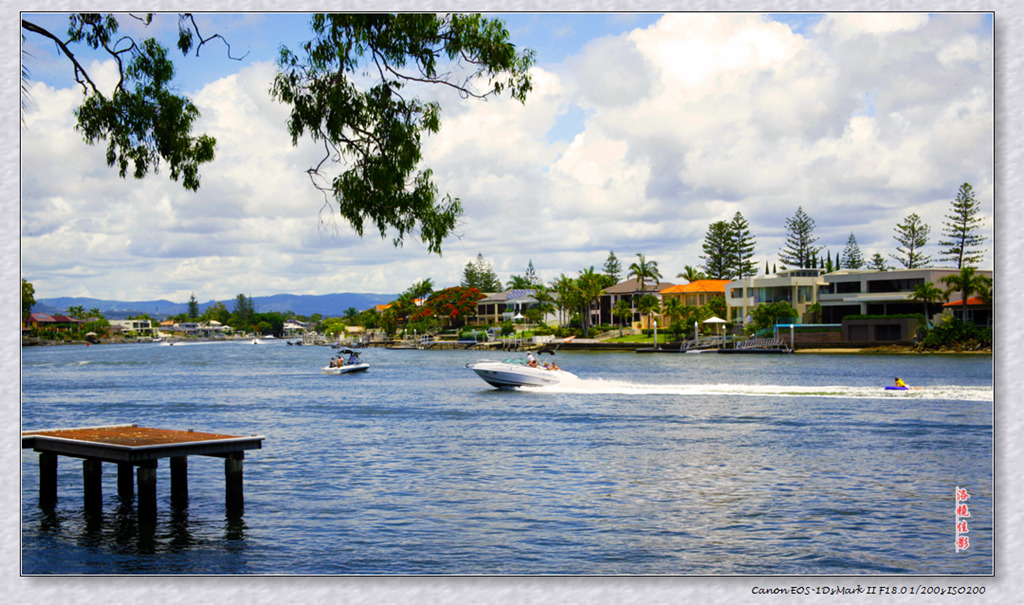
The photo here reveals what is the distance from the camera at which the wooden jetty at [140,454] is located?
1202 cm

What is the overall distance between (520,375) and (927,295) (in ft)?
120

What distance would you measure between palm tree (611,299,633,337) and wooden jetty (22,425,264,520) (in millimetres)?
95047

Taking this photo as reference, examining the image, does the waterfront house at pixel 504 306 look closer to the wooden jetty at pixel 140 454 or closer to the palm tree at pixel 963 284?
the palm tree at pixel 963 284

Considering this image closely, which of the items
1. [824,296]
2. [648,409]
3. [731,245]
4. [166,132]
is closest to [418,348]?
[731,245]

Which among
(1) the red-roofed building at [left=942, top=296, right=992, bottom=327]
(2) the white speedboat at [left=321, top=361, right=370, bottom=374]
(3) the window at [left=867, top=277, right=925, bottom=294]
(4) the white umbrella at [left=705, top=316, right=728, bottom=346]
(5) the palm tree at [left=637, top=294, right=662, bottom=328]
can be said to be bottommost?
(2) the white speedboat at [left=321, top=361, right=370, bottom=374]

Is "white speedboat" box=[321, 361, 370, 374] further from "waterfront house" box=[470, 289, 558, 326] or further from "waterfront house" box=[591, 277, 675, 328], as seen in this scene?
"waterfront house" box=[470, 289, 558, 326]

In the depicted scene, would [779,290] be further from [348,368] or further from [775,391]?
[775,391]

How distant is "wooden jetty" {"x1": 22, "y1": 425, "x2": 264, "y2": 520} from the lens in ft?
39.4

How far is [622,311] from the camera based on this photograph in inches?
4286

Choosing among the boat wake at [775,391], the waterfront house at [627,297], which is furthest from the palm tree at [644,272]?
the boat wake at [775,391]

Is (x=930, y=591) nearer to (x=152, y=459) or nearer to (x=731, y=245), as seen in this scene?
(x=152, y=459)

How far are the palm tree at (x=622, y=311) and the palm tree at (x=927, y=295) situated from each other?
1770 inches

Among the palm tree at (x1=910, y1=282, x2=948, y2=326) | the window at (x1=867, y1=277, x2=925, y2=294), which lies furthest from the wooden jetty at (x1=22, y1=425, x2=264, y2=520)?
the window at (x1=867, y1=277, x2=925, y2=294)

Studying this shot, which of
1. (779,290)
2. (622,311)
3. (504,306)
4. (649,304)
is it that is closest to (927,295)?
(779,290)
